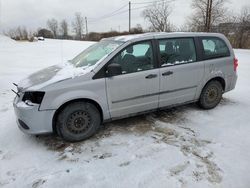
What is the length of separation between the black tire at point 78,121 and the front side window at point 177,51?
1.58m

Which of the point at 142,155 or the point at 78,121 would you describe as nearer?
the point at 142,155

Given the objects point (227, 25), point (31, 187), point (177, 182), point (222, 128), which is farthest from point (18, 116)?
point (227, 25)

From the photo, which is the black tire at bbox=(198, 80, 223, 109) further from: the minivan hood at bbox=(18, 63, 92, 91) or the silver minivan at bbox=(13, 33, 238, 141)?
the minivan hood at bbox=(18, 63, 92, 91)

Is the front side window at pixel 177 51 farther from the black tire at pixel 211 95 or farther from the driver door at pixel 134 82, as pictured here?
the black tire at pixel 211 95

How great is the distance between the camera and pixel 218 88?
5.00 metres

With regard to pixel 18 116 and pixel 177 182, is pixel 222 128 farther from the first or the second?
pixel 18 116

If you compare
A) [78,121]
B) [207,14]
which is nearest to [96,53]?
[78,121]

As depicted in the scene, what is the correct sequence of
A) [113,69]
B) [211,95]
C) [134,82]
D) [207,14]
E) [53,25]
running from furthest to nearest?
[53,25] < [207,14] < [211,95] < [134,82] < [113,69]

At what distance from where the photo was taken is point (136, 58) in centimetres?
395

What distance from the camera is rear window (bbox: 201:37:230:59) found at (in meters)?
4.63

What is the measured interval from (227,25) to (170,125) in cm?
2484

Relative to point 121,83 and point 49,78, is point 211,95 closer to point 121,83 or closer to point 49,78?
point 121,83

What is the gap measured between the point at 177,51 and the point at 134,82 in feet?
3.85

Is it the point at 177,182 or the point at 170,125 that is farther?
the point at 170,125
